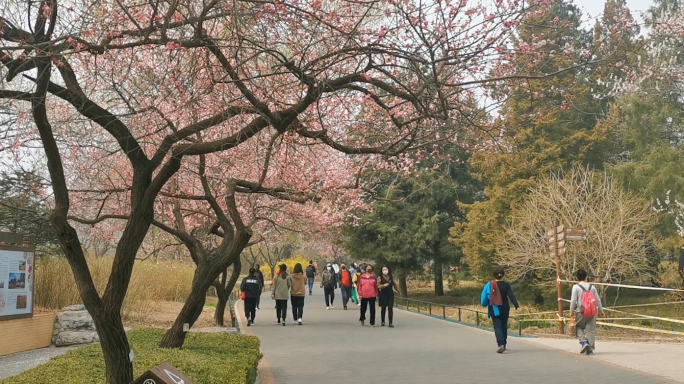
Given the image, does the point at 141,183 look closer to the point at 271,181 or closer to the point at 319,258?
the point at 271,181

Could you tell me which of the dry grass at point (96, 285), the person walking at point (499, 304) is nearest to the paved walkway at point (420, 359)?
the person walking at point (499, 304)

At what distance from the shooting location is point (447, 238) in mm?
41000

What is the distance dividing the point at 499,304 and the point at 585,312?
1534mm

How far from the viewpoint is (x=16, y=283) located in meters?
15.4

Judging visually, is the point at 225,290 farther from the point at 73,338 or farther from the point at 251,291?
the point at 73,338

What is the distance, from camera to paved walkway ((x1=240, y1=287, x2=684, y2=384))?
11.3 metres

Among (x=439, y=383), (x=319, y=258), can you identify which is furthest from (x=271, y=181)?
(x=319, y=258)

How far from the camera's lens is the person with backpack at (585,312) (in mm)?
13836

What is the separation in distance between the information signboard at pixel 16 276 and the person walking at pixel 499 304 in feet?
29.3

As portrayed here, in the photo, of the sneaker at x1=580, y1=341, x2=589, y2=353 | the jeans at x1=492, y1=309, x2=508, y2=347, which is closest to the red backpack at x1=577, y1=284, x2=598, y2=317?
the sneaker at x1=580, y1=341, x2=589, y2=353

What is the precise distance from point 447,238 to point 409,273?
2.98 metres

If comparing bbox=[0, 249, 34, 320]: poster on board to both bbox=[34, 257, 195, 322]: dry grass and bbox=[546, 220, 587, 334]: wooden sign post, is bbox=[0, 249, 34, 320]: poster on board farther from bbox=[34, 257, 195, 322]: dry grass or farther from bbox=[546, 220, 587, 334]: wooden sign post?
bbox=[546, 220, 587, 334]: wooden sign post

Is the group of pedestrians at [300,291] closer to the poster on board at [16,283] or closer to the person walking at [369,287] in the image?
the person walking at [369,287]

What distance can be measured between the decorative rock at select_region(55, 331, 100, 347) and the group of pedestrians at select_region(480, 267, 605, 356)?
8.33 metres
